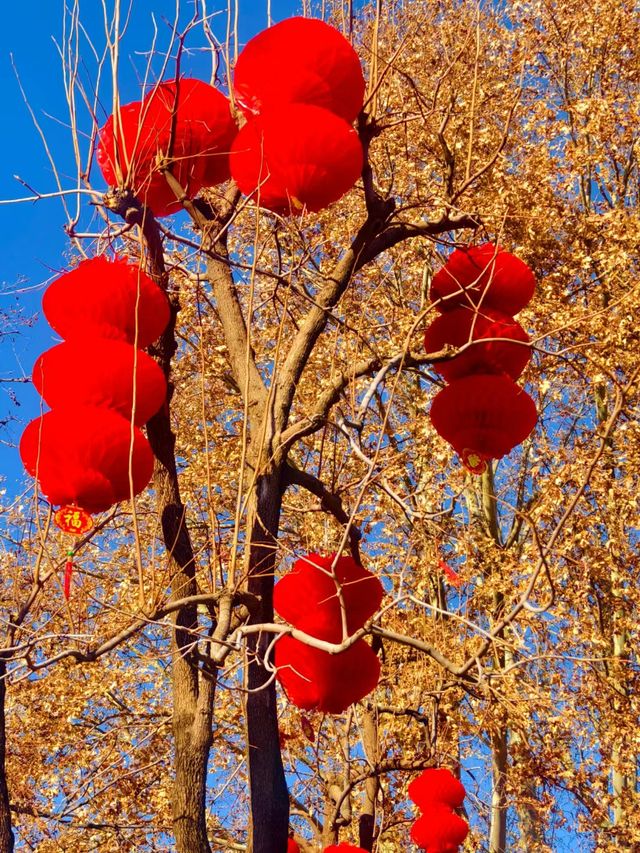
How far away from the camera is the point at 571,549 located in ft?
35.6

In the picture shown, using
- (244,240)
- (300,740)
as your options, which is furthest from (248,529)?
(244,240)

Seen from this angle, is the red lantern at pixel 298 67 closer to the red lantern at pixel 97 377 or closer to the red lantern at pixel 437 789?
the red lantern at pixel 97 377

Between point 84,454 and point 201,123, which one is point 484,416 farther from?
point 201,123

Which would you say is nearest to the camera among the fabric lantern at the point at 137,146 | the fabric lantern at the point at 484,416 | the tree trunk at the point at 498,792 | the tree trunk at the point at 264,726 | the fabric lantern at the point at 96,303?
the fabric lantern at the point at 96,303

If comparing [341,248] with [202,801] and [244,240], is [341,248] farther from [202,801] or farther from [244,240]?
[202,801]

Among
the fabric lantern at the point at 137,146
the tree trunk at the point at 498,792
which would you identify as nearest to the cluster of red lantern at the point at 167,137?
the fabric lantern at the point at 137,146

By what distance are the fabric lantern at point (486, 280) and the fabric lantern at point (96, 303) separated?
59.9 inches

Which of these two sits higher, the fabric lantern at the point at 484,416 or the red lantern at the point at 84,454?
the fabric lantern at the point at 484,416

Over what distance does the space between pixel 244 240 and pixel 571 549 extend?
7.30 meters

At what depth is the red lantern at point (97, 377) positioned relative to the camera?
3586 mm

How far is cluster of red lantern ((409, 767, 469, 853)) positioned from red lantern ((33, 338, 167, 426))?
4005mm

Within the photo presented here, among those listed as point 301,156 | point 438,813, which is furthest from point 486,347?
point 438,813

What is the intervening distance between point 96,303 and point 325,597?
173 centimetres

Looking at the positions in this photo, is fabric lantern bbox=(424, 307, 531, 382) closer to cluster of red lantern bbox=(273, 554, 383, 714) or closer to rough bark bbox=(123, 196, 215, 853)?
cluster of red lantern bbox=(273, 554, 383, 714)
